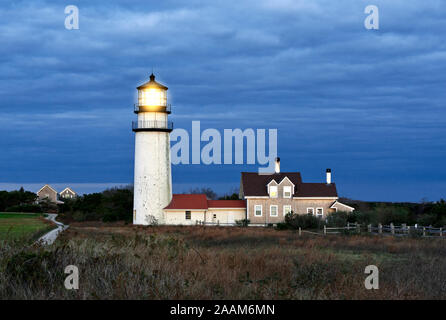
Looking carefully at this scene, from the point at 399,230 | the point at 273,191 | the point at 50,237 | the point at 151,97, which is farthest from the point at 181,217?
the point at 50,237

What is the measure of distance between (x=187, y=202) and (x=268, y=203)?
6428mm

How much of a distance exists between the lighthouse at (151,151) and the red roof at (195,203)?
1.50 meters

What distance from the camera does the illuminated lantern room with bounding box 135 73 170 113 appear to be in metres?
42.0

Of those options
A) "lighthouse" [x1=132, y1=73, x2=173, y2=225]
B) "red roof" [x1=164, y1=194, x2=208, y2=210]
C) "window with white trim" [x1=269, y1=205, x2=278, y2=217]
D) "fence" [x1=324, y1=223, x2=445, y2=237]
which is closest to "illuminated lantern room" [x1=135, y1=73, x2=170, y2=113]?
"lighthouse" [x1=132, y1=73, x2=173, y2=225]

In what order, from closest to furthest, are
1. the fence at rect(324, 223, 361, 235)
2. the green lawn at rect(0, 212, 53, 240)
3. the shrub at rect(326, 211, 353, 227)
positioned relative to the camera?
the green lawn at rect(0, 212, 53, 240) < the fence at rect(324, 223, 361, 235) < the shrub at rect(326, 211, 353, 227)

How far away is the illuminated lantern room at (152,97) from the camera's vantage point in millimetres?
41969

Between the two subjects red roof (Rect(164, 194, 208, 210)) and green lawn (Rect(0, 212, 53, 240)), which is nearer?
green lawn (Rect(0, 212, 53, 240))

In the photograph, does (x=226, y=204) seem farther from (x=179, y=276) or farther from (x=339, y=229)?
(x=179, y=276)

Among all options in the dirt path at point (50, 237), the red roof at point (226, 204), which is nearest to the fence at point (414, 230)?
the red roof at point (226, 204)

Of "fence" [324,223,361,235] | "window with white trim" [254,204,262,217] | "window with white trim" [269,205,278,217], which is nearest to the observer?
"fence" [324,223,361,235]

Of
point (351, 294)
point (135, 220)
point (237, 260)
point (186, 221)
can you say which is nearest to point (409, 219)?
point (186, 221)

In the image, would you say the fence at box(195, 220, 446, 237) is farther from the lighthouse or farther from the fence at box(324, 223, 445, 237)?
the lighthouse

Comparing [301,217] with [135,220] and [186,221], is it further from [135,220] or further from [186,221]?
[135,220]

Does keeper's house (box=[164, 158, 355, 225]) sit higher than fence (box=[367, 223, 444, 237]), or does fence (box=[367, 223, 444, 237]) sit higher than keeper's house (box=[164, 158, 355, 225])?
keeper's house (box=[164, 158, 355, 225])
